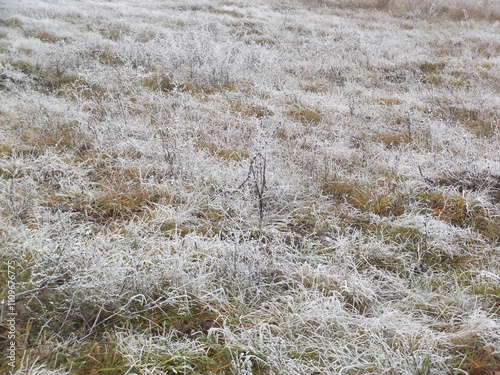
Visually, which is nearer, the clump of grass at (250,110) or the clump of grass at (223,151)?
the clump of grass at (223,151)

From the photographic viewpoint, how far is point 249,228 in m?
2.95

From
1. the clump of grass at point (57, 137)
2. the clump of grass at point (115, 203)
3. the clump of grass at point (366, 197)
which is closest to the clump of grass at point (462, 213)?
the clump of grass at point (366, 197)

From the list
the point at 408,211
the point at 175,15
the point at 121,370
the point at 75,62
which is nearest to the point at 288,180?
the point at 408,211

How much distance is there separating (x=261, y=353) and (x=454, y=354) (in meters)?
1.10

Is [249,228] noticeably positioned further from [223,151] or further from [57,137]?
[57,137]

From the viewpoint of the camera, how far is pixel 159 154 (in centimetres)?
395

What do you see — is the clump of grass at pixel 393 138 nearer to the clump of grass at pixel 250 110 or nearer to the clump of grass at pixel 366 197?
the clump of grass at pixel 366 197

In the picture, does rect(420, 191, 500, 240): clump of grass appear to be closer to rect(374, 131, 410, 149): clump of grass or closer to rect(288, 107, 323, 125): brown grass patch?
rect(374, 131, 410, 149): clump of grass

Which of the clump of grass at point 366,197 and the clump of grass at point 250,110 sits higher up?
the clump of grass at point 250,110

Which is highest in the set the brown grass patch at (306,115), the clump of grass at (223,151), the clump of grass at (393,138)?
the brown grass patch at (306,115)

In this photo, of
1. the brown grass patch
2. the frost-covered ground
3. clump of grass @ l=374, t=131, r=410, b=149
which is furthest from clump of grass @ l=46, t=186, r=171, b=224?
clump of grass @ l=374, t=131, r=410, b=149

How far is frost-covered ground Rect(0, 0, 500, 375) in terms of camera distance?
197cm

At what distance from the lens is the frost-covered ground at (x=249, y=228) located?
1.97 meters

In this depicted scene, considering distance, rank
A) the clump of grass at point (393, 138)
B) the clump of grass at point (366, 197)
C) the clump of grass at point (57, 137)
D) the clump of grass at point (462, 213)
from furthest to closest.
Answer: the clump of grass at point (393, 138) < the clump of grass at point (57, 137) < the clump of grass at point (366, 197) < the clump of grass at point (462, 213)
